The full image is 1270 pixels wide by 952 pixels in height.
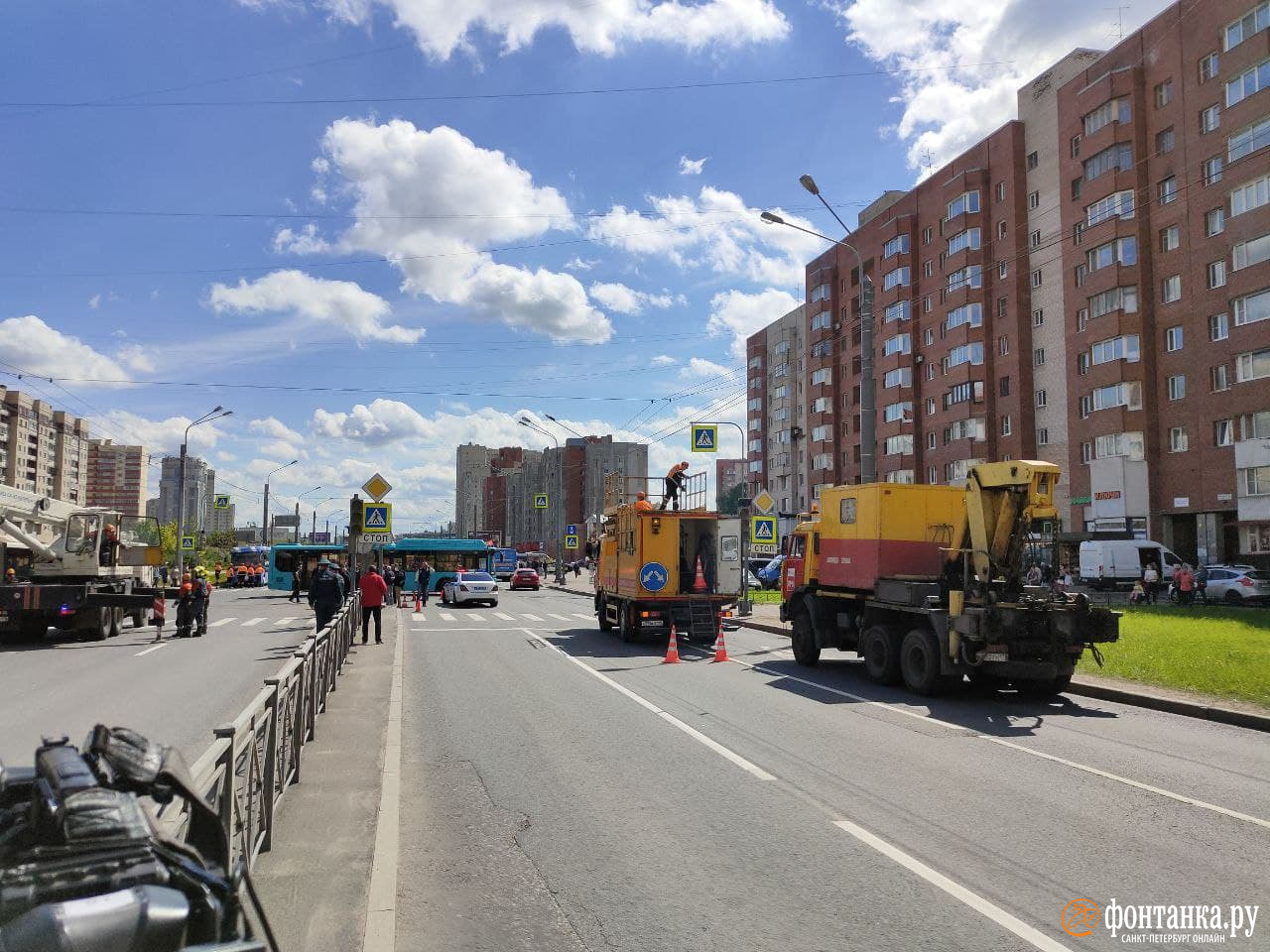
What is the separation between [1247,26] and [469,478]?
128087 millimetres

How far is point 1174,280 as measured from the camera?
42.8m

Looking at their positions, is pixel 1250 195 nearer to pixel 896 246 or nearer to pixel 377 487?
pixel 896 246

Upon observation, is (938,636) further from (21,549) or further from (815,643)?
(21,549)

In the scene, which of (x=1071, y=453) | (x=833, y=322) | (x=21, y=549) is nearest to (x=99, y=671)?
(x=21, y=549)

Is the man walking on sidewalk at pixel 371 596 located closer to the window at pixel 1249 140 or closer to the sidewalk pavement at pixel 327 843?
the sidewalk pavement at pixel 327 843

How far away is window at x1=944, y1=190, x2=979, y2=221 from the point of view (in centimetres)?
5541

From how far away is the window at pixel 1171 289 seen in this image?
42469 millimetres

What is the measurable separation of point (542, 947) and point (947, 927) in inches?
76.5

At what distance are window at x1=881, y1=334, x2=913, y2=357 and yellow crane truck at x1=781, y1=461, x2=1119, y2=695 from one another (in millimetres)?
49711

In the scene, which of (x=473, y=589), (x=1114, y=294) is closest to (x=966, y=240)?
(x=1114, y=294)

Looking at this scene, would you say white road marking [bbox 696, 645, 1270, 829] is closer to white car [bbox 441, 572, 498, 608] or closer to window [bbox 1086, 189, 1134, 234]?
white car [bbox 441, 572, 498, 608]

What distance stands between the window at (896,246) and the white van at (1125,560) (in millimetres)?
30135

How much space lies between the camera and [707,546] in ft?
67.8

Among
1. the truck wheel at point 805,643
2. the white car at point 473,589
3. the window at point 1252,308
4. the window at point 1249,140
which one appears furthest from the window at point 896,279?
the truck wheel at point 805,643
